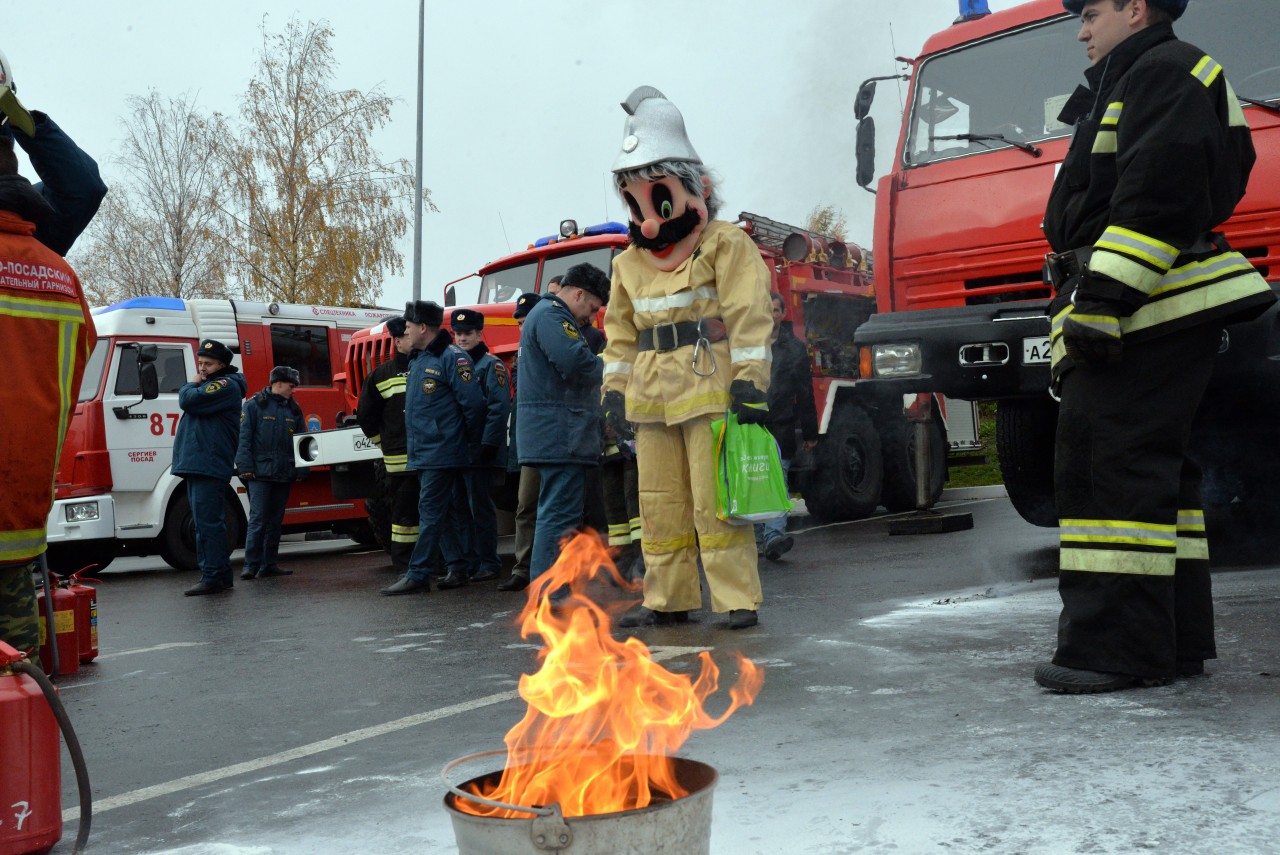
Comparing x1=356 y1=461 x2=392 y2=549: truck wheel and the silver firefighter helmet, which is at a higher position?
the silver firefighter helmet

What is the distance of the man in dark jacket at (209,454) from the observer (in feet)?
31.0

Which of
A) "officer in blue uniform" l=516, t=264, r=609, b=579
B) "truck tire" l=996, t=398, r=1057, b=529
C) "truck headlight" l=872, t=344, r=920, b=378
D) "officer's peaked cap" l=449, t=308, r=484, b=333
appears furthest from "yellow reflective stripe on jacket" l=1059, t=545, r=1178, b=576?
"officer's peaked cap" l=449, t=308, r=484, b=333

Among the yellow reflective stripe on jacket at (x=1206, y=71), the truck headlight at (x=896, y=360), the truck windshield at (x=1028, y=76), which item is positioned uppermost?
the truck windshield at (x=1028, y=76)

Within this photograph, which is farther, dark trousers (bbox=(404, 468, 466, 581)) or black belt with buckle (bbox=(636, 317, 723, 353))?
dark trousers (bbox=(404, 468, 466, 581))

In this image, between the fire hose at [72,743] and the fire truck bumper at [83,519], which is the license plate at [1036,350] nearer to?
the fire hose at [72,743]

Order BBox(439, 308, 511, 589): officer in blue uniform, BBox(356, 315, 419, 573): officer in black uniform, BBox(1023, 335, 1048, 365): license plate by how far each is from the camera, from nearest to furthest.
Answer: BBox(1023, 335, 1048, 365): license plate → BBox(439, 308, 511, 589): officer in blue uniform → BBox(356, 315, 419, 573): officer in black uniform

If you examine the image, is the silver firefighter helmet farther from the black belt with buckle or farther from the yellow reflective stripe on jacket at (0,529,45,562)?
the yellow reflective stripe on jacket at (0,529,45,562)

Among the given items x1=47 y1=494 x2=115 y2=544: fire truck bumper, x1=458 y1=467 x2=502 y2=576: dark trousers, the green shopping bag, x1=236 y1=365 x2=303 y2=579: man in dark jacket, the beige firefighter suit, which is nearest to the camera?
the green shopping bag

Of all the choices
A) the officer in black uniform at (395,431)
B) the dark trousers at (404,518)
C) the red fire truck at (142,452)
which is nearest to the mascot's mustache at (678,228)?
the officer in black uniform at (395,431)

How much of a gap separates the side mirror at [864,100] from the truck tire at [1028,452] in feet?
6.31

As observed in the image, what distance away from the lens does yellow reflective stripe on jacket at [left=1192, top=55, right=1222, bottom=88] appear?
3692 millimetres

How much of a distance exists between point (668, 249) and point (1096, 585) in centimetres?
261

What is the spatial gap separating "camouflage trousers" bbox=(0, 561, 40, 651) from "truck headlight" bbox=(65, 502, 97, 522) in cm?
913

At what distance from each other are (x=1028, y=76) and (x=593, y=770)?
588 centimetres
